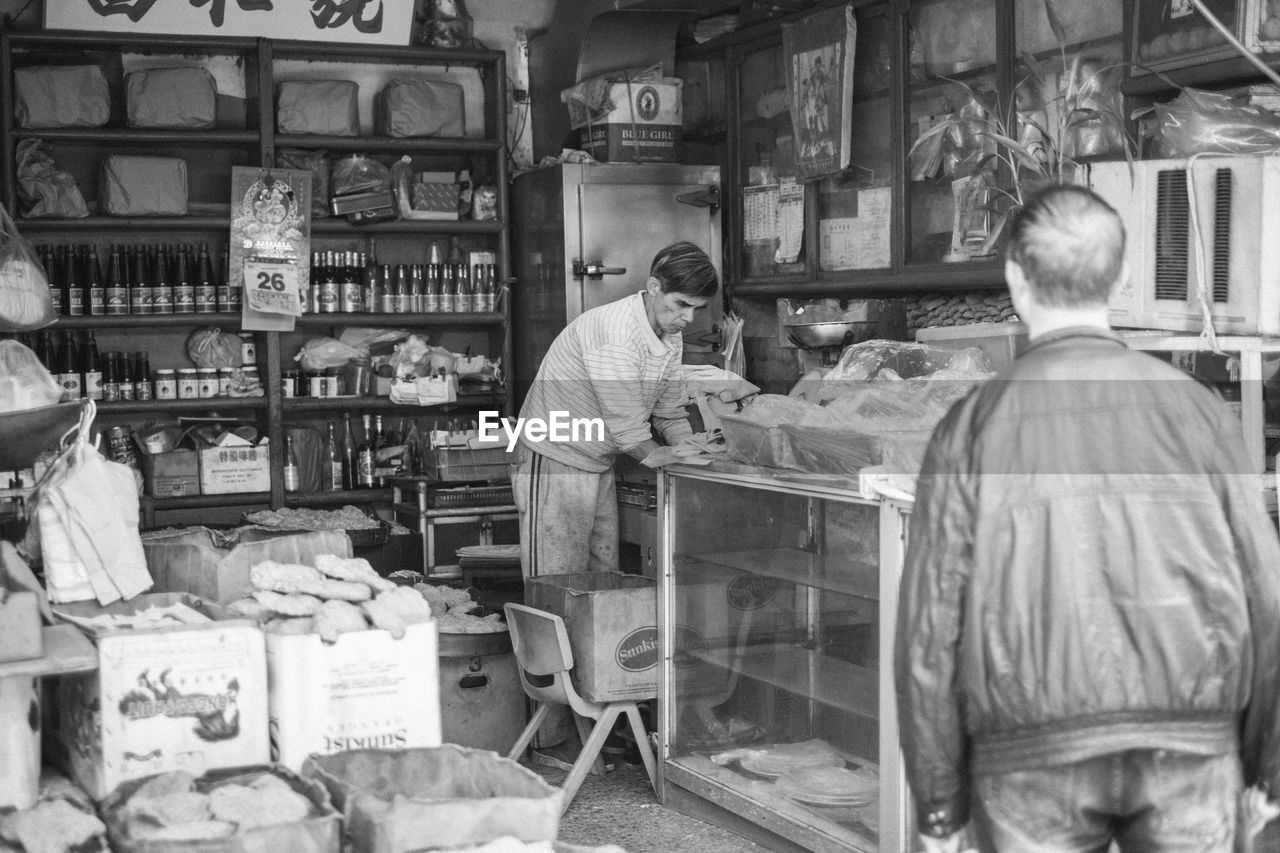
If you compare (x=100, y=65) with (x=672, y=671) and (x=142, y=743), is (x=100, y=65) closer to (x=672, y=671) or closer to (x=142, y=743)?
(x=672, y=671)

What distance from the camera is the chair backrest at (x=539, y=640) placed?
436 cm

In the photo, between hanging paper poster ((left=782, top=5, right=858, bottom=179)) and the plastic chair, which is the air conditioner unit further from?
hanging paper poster ((left=782, top=5, right=858, bottom=179))

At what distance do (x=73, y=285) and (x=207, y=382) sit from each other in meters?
0.68

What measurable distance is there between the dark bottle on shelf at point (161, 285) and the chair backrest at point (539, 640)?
102 inches

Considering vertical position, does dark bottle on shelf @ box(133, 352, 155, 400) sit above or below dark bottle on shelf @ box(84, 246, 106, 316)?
below

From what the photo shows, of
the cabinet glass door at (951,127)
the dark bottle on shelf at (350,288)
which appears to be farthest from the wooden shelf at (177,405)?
the cabinet glass door at (951,127)

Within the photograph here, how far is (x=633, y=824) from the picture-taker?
4.38 m

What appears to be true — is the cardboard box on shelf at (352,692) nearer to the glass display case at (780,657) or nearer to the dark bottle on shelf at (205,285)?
the glass display case at (780,657)

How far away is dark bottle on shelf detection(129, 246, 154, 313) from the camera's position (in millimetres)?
6215

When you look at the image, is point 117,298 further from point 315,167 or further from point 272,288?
point 315,167

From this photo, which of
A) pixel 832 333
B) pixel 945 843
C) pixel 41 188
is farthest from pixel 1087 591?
pixel 41 188

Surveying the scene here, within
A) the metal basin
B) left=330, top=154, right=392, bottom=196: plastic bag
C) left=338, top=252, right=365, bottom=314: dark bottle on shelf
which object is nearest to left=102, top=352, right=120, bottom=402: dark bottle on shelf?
left=338, top=252, right=365, bottom=314: dark bottle on shelf

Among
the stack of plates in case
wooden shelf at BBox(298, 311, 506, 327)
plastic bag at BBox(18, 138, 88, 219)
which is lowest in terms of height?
the stack of plates in case

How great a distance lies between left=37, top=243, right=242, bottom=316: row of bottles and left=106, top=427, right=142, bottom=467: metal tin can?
0.52 metres
